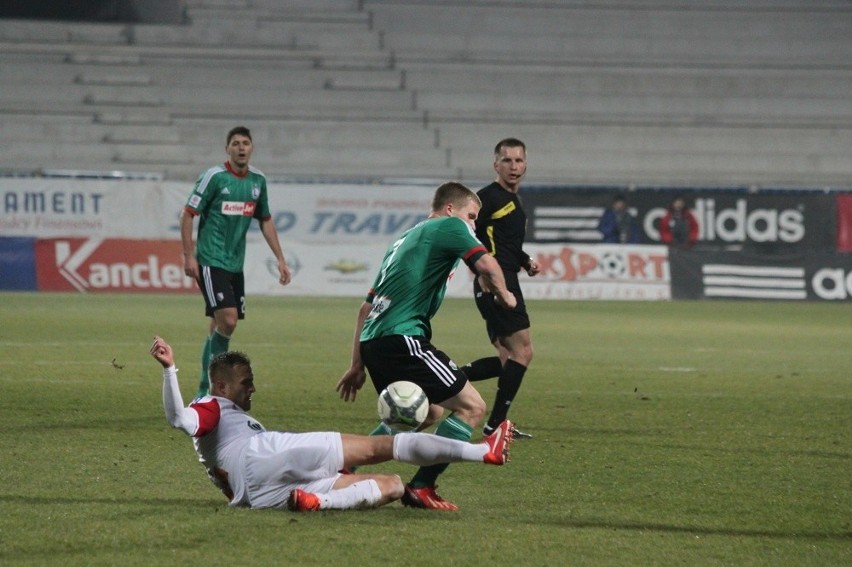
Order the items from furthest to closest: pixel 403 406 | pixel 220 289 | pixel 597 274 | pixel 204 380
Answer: pixel 597 274
pixel 220 289
pixel 204 380
pixel 403 406

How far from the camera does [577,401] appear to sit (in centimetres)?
1066

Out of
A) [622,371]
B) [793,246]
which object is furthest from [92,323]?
[793,246]

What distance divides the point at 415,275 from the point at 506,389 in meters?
2.42

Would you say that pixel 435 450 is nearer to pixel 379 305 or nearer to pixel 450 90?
pixel 379 305

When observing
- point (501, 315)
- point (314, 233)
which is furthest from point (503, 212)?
point (314, 233)

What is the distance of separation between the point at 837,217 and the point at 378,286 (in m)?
22.0

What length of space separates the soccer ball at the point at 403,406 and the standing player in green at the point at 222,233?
4.74 m

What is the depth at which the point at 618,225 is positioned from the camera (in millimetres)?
26188

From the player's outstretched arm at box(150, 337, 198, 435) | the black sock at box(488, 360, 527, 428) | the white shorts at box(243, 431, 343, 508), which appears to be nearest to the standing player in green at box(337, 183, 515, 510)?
the white shorts at box(243, 431, 343, 508)

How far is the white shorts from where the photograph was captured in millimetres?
5816

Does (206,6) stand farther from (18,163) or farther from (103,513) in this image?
(103,513)

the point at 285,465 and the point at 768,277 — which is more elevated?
the point at 285,465

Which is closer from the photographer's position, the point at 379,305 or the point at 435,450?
the point at 435,450

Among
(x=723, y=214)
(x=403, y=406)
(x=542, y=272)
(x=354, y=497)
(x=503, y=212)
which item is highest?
(x=503, y=212)
